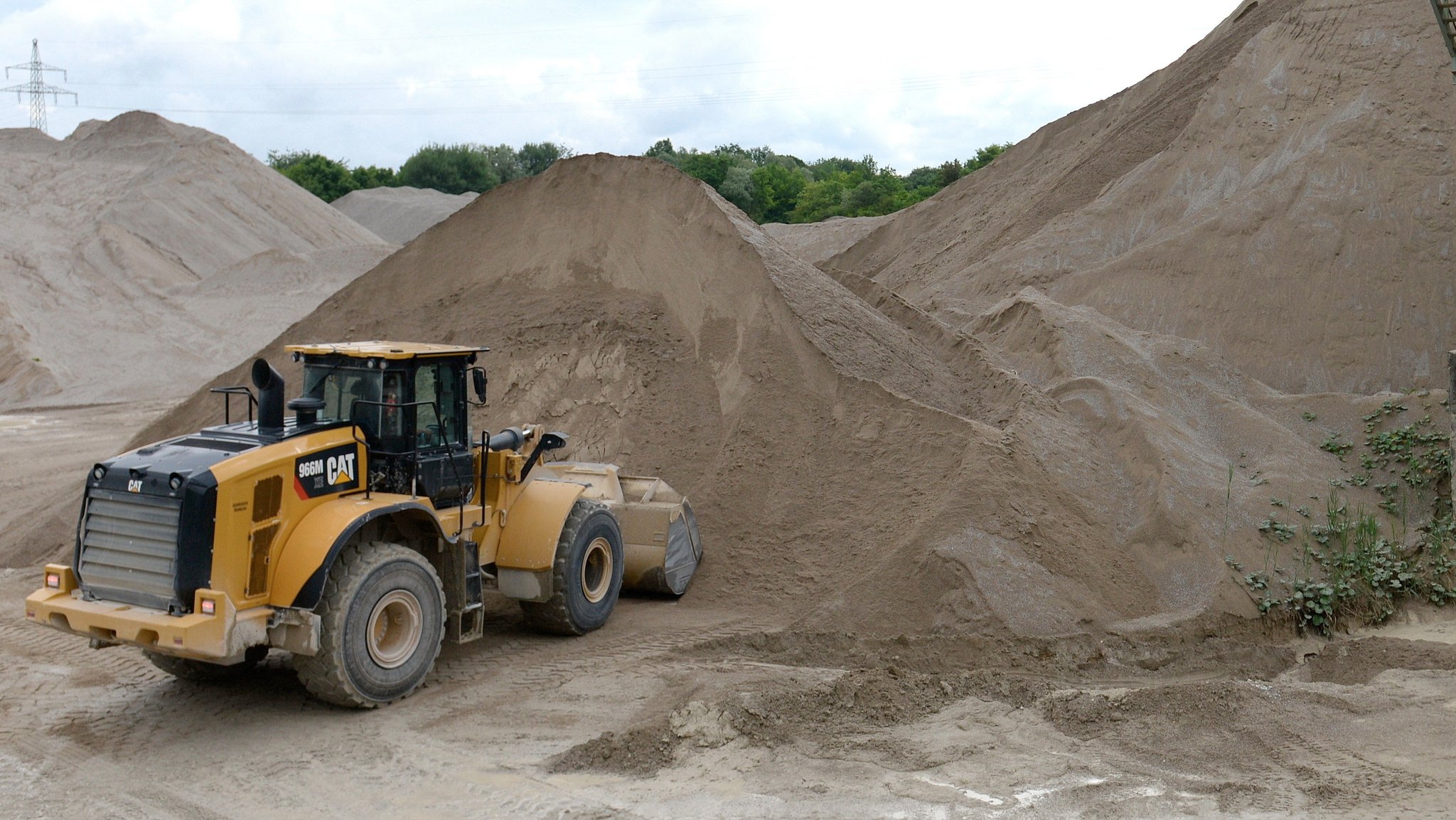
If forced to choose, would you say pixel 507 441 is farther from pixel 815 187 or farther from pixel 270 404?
pixel 815 187

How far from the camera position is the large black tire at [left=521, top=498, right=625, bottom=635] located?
894 centimetres

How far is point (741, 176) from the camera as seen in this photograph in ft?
177

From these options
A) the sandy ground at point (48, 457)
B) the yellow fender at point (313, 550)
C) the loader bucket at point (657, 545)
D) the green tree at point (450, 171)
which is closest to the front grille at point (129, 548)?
the yellow fender at point (313, 550)

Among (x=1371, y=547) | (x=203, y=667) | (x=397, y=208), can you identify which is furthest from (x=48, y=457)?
(x=397, y=208)

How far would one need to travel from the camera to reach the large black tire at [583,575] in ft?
29.3

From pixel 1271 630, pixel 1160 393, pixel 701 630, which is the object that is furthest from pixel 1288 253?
pixel 701 630

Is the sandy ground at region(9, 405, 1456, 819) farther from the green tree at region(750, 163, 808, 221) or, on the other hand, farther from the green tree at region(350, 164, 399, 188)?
the green tree at region(350, 164, 399, 188)

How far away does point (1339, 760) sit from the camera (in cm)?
669

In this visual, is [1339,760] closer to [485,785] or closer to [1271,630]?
[1271,630]

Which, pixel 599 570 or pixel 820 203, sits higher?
pixel 820 203

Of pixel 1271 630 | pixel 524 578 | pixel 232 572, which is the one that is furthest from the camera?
pixel 1271 630

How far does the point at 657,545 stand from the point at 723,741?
127 inches

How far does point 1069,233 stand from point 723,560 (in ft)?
39.8

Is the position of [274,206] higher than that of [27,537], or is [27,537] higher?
[274,206]
